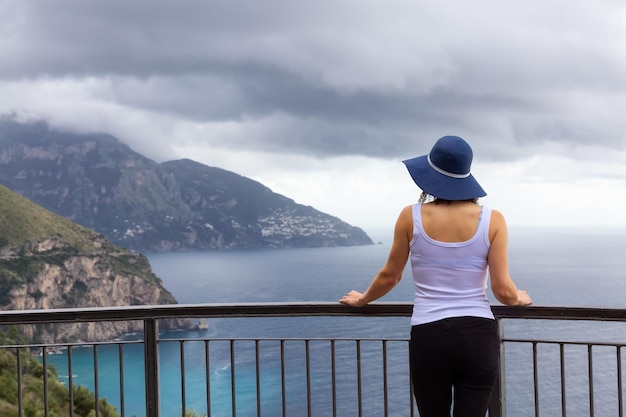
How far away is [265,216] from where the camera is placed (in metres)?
191

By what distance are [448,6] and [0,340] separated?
109m

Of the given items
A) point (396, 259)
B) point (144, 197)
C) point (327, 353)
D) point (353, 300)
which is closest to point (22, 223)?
point (327, 353)

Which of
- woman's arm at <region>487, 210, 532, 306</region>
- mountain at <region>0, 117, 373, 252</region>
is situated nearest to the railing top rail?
woman's arm at <region>487, 210, 532, 306</region>

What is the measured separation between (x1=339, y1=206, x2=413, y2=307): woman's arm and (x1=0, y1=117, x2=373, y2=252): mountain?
573 feet

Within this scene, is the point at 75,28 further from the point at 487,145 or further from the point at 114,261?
the point at 487,145

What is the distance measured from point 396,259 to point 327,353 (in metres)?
71.6

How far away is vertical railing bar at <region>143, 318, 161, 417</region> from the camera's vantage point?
3.31m

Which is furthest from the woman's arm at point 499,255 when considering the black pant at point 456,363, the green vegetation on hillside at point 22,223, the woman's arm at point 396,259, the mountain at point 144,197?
the mountain at point 144,197

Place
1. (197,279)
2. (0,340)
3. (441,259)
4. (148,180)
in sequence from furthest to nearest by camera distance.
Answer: (148,180)
(197,279)
(0,340)
(441,259)

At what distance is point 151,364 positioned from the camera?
3.36 meters

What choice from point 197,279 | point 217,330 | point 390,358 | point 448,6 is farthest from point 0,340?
point 448,6

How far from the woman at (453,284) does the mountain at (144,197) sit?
175019 mm

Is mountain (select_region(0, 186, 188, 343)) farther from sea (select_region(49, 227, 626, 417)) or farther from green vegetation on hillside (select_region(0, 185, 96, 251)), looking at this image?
sea (select_region(49, 227, 626, 417))

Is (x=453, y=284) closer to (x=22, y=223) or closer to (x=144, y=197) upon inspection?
(x=22, y=223)
